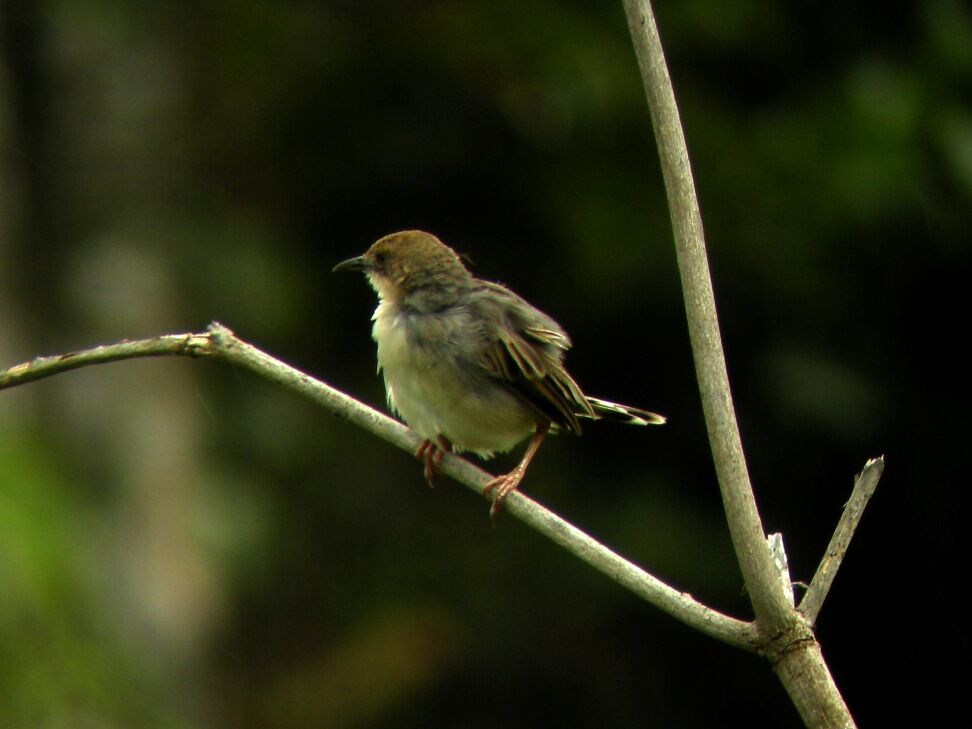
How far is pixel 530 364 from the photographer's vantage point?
460 centimetres

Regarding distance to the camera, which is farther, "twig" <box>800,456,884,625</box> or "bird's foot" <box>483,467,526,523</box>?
"bird's foot" <box>483,467,526,523</box>

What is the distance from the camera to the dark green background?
23.4 ft

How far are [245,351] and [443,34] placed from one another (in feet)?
17.6

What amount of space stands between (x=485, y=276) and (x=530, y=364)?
11.0ft

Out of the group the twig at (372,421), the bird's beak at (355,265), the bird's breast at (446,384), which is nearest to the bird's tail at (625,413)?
the bird's breast at (446,384)

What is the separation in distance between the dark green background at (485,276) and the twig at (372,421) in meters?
3.69

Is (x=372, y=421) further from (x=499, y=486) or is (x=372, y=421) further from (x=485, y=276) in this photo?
(x=485, y=276)

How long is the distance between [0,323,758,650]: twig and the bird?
962mm

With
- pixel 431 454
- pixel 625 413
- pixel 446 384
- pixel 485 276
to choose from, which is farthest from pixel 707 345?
pixel 485 276

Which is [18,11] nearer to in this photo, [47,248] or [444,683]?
[47,248]

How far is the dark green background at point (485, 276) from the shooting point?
714 centimetres

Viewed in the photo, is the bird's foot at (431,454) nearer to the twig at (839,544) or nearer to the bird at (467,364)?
the bird at (467,364)

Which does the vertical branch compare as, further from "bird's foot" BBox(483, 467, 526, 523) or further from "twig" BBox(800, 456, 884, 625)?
"bird's foot" BBox(483, 467, 526, 523)

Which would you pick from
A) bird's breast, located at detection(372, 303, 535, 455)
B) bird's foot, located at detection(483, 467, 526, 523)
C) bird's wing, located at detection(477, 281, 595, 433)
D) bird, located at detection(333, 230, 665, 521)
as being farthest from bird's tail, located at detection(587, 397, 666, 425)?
bird's foot, located at detection(483, 467, 526, 523)
